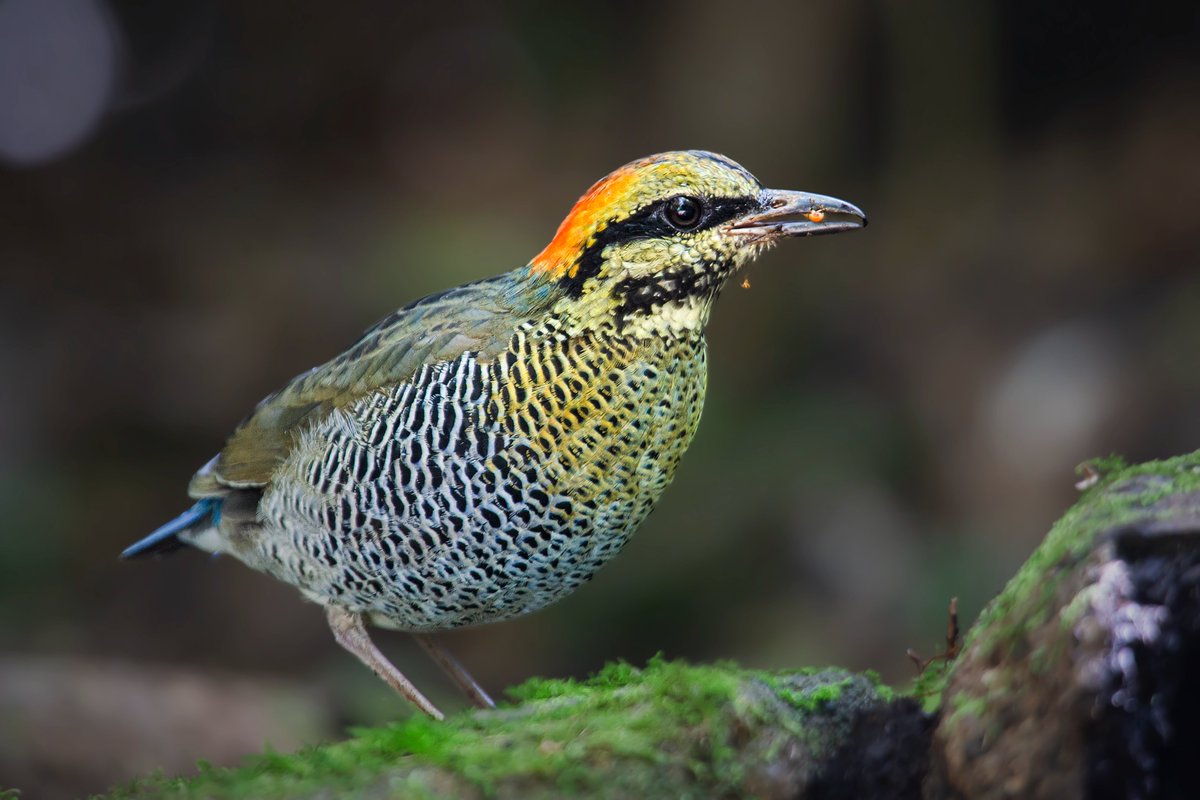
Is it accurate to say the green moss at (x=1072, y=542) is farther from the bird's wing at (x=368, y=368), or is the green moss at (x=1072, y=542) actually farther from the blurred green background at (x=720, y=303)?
the blurred green background at (x=720, y=303)

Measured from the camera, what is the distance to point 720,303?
1031 centimetres

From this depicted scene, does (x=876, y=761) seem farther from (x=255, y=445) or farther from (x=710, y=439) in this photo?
(x=710, y=439)

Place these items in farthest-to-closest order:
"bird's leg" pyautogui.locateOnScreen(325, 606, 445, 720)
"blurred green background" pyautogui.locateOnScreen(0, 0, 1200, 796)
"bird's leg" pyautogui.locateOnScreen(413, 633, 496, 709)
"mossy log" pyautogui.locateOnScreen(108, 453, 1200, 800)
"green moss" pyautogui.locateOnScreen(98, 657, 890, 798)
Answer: "blurred green background" pyautogui.locateOnScreen(0, 0, 1200, 796)
"bird's leg" pyautogui.locateOnScreen(413, 633, 496, 709)
"bird's leg" pyautogui.locateOnScreen(325, 606, 445, 720)
"green moss" pyautogui.locateOnScreen(98, 657, 890, 798)
"mossy log" pyautogui.locateOnScreen(108, 453, 1200, 800)

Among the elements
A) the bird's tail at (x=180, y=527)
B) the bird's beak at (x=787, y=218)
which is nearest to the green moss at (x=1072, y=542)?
the bird's beak at (x=787, y=218)

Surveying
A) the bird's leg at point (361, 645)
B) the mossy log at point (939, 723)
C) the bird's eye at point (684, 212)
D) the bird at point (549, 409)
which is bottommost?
the mossy log at point (939, 723)

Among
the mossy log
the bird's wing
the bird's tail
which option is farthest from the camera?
the bird's tail

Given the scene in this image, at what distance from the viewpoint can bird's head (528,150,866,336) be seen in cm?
387

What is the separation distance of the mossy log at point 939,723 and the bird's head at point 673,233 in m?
1.23

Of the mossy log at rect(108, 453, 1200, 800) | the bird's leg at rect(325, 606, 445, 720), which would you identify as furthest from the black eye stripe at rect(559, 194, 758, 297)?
the bird's leg at rect(325, 606, 445, 720)

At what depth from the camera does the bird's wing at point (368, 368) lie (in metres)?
4.11

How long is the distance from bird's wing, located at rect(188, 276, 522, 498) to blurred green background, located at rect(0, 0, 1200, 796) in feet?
12.0

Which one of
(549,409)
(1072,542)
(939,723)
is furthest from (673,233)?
(939,723)

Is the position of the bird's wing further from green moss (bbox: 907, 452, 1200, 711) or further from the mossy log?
green moss (bbox: 907, 452, 1200, 711)

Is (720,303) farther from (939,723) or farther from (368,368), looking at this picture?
(939,723)
